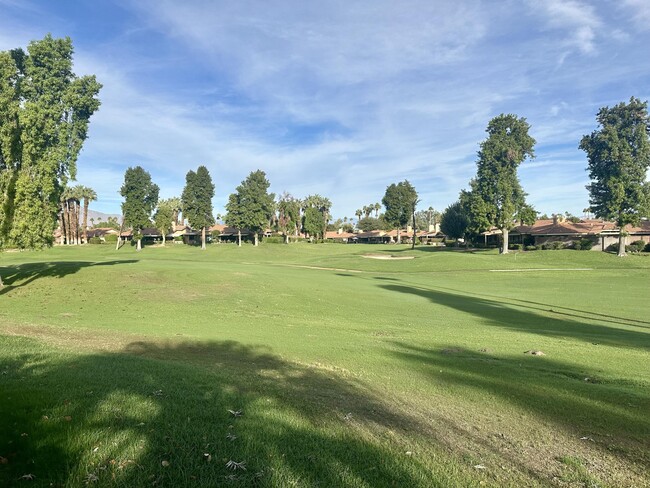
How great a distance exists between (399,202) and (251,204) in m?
41.0

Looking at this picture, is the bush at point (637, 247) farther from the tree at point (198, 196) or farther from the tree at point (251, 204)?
the tree at point (198, 196)

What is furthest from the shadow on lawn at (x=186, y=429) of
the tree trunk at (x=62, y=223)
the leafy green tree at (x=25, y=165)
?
the tree trunk at (x=62, y=223)

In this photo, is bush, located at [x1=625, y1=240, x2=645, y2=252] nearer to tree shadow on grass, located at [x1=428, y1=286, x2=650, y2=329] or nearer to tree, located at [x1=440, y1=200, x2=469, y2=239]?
tree, located at [x1=440, y1=200, x2=469, y2=239]

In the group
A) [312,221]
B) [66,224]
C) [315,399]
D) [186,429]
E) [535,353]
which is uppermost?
[312,221]

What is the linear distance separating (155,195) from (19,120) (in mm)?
67111

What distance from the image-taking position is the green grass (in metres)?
4.27

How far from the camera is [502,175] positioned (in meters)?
66.1

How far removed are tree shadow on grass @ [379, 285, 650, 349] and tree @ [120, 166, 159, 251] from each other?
68.1 metres

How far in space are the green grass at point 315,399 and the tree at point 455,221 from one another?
72.4 meters

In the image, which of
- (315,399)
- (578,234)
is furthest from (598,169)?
(315,399)

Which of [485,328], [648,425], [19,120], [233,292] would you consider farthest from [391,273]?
[648,425]

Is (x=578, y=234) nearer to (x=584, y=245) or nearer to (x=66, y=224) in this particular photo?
(x=584, y=245)

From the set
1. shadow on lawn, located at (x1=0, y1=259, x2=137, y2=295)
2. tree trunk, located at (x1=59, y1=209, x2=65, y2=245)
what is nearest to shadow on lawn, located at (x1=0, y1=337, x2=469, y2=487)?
shadow on lawn, located at (x1=0, y1=259, x2=137, y2=295)

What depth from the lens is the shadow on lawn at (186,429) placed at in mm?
3984
